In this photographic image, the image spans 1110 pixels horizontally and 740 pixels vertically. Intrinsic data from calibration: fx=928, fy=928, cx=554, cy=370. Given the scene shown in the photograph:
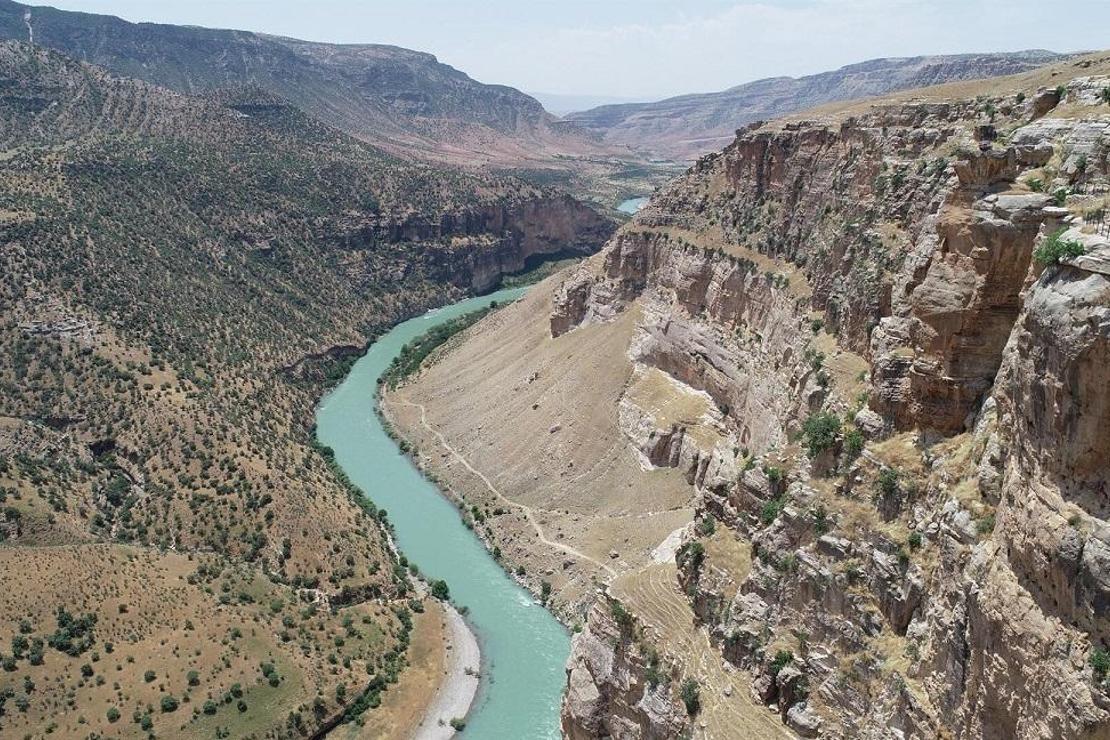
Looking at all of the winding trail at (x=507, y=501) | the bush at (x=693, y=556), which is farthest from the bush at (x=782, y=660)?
the winding trail at (x=507, y=501)

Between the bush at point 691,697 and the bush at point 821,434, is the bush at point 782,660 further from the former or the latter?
the bush at point 821,434

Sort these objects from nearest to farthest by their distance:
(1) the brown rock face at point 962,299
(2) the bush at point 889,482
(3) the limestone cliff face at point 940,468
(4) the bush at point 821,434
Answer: (3) the limestone cliff face at point 940,468
(1) the brown rock face at point 962,299
(2) the bush at point 889,482
(4) the bush at point 821,434

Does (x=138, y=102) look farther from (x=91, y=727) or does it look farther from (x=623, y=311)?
(x=91, y=727)

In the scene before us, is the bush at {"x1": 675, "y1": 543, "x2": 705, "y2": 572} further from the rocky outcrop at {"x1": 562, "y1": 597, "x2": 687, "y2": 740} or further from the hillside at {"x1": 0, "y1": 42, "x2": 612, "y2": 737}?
the hillside at {"x1": 0, "y1": 42, "x2": 612, "y2": 737}

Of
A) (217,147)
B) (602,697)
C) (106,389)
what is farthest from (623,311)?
(217,147)

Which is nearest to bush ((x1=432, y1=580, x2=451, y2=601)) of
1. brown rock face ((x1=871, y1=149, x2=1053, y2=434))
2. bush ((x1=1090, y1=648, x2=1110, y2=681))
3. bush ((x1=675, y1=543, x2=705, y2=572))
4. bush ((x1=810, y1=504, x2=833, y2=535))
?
bush ((x1=675, y1=543, x2=705, y2=572))
